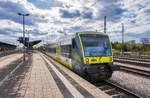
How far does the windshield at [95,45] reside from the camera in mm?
7208

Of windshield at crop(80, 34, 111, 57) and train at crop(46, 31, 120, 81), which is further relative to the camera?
windshield at crop(80, 34, 111, 57)

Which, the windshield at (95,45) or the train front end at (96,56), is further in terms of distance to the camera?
the windshield at (95,45)

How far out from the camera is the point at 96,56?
7176 millimetres

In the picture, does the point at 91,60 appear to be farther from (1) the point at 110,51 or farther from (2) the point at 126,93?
(2) the point at 126,93

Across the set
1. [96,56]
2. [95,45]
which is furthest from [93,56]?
[95,45]

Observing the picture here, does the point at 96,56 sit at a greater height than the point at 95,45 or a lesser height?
lesser

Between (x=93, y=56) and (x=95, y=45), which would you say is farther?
(x=95, y=45)

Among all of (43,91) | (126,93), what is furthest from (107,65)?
(43,91)

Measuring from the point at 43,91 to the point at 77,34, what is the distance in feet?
13.1

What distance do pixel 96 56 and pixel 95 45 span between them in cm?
73

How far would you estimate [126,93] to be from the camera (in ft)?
18.5

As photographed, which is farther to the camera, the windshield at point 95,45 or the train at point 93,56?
the windshield at point 95,45

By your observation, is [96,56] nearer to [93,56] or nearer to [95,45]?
[93,56]

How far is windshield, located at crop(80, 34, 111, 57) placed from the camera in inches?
284
